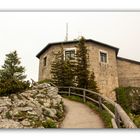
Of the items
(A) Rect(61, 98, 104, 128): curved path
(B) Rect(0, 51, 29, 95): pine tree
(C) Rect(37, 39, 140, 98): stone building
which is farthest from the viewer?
(C) Rect(37, 39, 140, 98): stone building

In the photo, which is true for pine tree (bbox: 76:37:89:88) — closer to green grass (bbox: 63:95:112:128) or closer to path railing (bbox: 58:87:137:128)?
path railing (bbox: 58:87:137:128)

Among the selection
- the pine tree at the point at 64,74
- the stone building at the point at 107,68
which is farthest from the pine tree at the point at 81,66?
the stone building at the point at 107,68

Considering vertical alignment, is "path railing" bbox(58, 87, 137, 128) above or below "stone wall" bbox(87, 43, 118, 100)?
below

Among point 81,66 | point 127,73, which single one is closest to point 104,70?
point 127,73

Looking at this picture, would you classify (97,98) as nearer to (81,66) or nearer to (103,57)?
(81,66)

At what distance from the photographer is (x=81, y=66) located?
7.14m

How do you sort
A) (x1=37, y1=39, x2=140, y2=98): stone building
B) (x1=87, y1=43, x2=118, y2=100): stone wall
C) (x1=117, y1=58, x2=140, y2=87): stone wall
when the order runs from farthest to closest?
(x1=87, y1=43, x2=118, y2=100): stone wall
(x1=37, y1=39, x2=140, y2=98): stone building
(x1=117, y1=58, x2=140, y2=87): stone wall

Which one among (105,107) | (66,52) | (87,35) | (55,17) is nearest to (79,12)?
(55,17)

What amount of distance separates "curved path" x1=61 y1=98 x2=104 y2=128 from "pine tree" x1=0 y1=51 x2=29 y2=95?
102 cm

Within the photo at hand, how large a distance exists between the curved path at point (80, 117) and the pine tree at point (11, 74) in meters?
1.02

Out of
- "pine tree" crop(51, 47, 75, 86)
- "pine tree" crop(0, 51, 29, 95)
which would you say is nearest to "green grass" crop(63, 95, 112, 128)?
"pine tree" crop(51, 47, 75, 86)

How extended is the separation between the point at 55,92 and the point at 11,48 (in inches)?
57.3

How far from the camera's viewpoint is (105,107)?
5.12m

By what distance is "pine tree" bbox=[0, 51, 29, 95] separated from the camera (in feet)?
16.2
